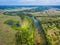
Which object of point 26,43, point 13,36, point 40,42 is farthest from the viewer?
point 13,36

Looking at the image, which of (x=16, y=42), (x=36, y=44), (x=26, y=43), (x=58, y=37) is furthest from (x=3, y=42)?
(x=58, y=37)

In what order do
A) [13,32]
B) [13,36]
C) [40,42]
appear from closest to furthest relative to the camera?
[40,42] < [13,36] < [13,32]

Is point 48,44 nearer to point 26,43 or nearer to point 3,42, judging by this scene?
point 26,43

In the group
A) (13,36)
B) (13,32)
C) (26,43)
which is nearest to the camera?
(26,43)

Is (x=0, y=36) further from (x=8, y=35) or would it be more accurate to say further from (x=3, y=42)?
(x=3, y=42)

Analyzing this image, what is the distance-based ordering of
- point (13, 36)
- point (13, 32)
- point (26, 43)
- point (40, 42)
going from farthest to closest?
point (13, 32), point (13, 36), point (40, 42), point (26, 43)

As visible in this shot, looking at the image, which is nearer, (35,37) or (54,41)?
(54,41)

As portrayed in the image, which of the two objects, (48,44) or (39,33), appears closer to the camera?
(48,44)

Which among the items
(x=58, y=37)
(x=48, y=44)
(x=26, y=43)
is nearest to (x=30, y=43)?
(x=26, y=43)
